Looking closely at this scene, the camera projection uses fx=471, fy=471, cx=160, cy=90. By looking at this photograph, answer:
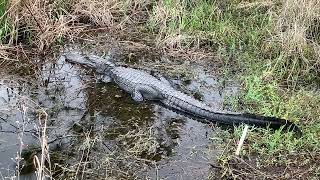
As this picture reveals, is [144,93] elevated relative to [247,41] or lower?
lower

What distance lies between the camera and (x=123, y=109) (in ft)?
17.0

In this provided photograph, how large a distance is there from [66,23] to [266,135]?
12.1 feet

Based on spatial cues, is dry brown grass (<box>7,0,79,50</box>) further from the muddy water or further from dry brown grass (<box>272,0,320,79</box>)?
dry brown grass (<box>272,0,320,79</box>)

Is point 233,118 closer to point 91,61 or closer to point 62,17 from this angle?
point 91,61

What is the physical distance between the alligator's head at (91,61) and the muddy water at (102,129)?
197mm

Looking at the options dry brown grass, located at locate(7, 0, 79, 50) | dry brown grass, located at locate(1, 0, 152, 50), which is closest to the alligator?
dry brown grass, located at locate(7, 0, 79, 50)

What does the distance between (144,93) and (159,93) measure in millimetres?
219

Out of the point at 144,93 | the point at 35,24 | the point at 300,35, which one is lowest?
the point at 144,93

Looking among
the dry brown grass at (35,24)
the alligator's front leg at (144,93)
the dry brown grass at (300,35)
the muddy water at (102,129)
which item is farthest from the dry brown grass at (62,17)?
the dry brown grass at (300,35)

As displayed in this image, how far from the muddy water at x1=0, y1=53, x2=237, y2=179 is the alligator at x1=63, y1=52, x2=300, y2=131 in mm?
108

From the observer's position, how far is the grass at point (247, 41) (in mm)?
4289

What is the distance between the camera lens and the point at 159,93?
535cm

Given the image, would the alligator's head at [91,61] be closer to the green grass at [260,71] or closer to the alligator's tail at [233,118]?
the green grass at [260,71]

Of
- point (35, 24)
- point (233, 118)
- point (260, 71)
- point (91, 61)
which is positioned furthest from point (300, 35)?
point (35, 24)
